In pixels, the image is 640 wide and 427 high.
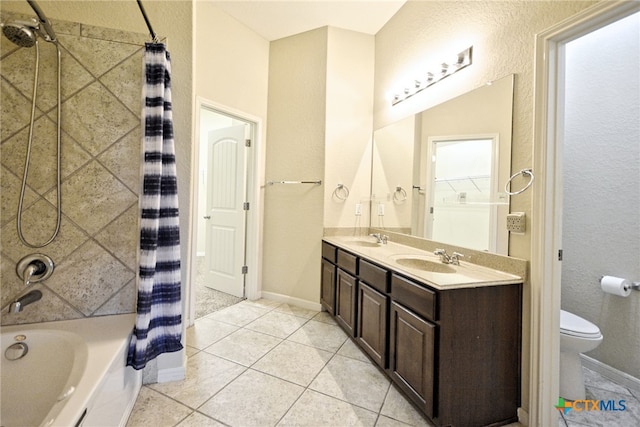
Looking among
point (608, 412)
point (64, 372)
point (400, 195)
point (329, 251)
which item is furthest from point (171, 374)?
point (608, 412)

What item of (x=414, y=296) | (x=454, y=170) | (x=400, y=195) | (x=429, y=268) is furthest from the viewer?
(x=400, y=195)

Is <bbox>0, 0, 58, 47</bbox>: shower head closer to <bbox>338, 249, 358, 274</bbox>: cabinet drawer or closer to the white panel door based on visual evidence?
the white panel door

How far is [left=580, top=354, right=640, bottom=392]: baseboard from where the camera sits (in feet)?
5.67

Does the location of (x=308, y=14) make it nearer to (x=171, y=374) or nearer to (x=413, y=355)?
(x=413, y=355)

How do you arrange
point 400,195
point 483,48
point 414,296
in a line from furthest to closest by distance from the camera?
point 400,195, point 483,48, point 414,296

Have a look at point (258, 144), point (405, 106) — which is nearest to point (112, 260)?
point (258, 144)

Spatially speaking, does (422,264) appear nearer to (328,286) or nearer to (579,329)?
(579,329)

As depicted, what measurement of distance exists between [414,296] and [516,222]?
678 millimetres

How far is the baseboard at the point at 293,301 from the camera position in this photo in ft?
9.57

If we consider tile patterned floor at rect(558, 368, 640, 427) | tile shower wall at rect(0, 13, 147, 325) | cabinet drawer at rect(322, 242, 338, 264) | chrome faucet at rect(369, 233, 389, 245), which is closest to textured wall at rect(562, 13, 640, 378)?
tile patterned floor at rect(558, 368, 640, 427)

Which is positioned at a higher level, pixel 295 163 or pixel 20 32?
pixel 20 32

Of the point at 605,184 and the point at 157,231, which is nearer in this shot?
the point at 157,231

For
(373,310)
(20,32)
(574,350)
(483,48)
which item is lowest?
(574,350)

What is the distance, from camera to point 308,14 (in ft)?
8.82
